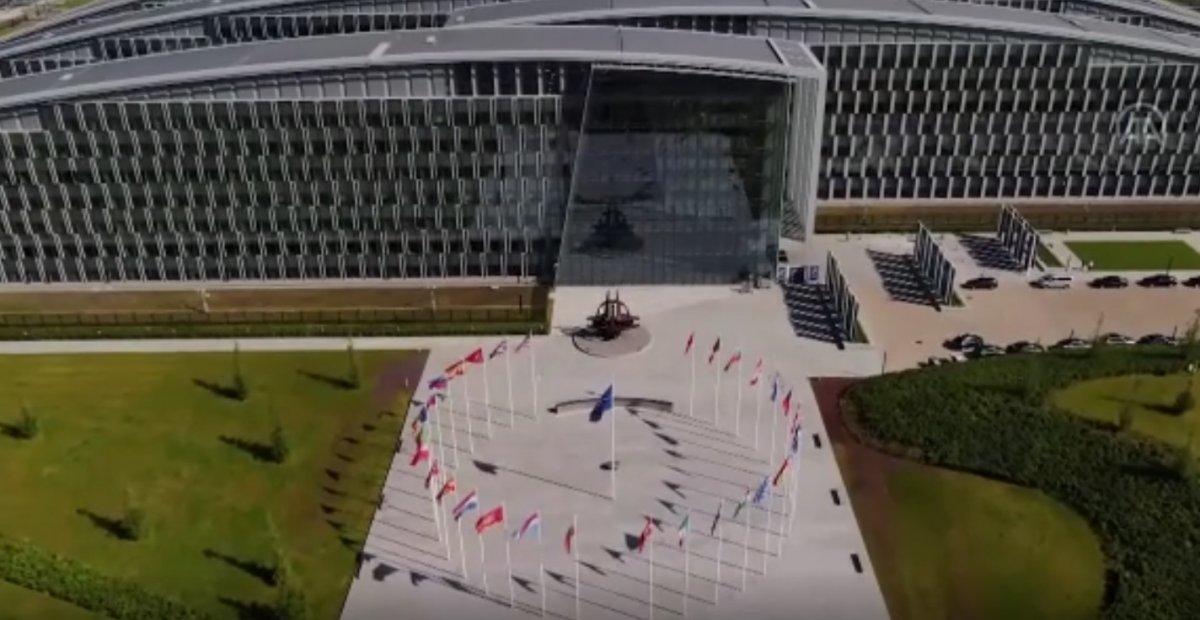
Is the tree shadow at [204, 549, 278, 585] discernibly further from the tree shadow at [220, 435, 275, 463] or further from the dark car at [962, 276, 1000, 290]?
the dark car at [962, 276, 1000, 290]

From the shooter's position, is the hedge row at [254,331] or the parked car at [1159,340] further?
the hedge row at [254,331]

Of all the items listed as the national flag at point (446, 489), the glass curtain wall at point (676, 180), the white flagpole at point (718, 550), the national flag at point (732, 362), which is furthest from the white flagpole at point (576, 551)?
the glass curtain wall at point (676, 180)

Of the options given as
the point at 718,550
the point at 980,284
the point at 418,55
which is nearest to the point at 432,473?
the point at 718,550

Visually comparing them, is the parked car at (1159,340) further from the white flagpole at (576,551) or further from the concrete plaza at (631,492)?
the white flagpole at (576,551)

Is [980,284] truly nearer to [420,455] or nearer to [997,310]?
[997,310]

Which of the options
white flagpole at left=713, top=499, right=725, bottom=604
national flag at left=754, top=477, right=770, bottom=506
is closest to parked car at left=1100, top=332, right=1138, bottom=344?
national flag at left=754, top=477, right=770, bottom=506

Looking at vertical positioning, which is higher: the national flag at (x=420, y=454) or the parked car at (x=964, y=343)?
the national flag at (x=420, y=454)

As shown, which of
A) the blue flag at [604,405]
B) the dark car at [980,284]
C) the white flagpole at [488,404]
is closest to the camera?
the blue flag at [604,405]
